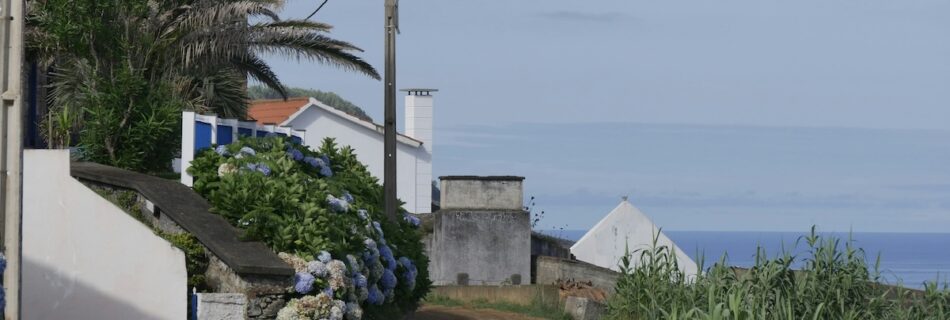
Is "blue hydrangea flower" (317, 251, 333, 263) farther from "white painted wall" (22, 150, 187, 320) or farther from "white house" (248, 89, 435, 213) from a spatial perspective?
"white house" (248, 89, 435, 213)

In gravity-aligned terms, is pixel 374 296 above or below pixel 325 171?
below

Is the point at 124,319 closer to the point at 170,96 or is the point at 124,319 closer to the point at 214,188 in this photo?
the point at 214,188

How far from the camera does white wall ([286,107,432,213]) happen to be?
45438mm

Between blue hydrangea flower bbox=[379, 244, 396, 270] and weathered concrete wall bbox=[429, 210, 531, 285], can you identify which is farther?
weathered concrete wall bbox=[429, 210, 531, 285]

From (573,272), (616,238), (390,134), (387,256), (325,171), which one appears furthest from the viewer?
(616,238)

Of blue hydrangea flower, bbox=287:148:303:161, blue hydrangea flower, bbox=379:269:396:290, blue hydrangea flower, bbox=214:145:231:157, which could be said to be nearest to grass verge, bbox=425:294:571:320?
blue hydrangea flower, bbox=287:148:303:161

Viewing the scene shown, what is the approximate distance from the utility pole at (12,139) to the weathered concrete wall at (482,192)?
1745 cm

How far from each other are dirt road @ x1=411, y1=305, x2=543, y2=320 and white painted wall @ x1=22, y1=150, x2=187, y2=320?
6321 mm

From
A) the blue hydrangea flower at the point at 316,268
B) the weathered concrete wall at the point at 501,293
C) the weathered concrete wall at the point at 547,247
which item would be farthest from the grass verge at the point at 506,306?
the blue hydrangea flower at the point at 316,268

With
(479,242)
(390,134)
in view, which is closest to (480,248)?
(479,242)

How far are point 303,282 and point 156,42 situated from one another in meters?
9.71

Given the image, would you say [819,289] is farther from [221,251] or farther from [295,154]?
[295,154]

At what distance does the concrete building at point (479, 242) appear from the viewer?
3084cm

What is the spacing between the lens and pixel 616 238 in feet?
120
